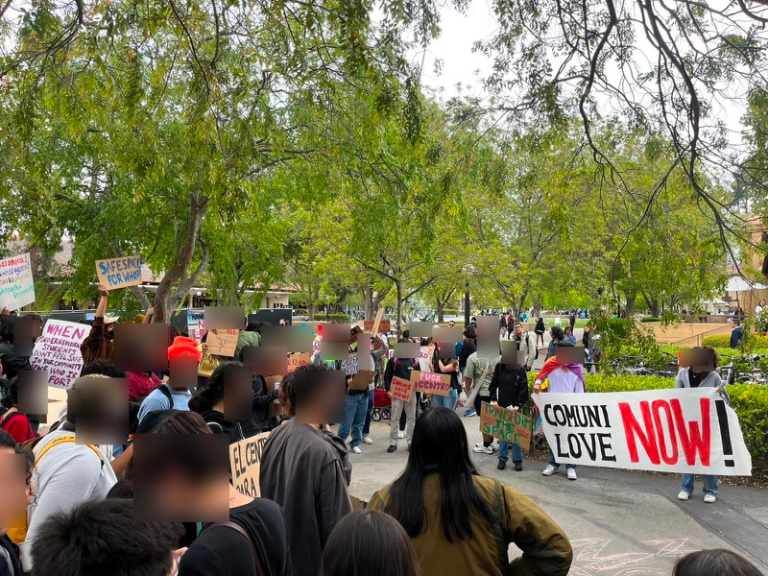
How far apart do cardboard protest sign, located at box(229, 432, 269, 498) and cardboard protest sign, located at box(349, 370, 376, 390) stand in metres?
4.75

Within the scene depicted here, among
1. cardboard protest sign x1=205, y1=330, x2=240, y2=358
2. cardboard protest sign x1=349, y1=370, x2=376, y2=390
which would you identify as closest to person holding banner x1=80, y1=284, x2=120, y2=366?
cardboard protest sign x1=205, y1=330, x2=240, y2=358

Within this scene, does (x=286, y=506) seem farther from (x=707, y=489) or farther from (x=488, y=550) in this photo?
(x=707, y=489)

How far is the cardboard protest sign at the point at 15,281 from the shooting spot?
955 cm

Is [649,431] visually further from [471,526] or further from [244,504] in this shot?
[244,504]

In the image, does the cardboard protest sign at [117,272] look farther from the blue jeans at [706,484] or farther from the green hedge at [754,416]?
the blue jeans at [706,484]

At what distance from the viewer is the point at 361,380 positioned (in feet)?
28.5

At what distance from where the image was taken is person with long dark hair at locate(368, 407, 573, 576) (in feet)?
8.05

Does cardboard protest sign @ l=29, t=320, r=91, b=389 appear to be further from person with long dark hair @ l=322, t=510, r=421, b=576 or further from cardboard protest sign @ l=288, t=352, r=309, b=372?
person with long dark hair @ l=322, t=510, r=421, b=576

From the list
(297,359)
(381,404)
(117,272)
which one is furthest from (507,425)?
(117,272)

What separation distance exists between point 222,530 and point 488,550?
105 centimetres

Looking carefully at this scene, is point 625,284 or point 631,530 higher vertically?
point 625,284

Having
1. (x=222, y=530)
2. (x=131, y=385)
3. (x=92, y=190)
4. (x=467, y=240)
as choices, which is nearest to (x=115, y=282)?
(x=131, y=385)

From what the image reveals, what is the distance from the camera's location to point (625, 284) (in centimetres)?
609

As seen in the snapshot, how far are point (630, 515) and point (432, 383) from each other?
3445 millimetres
